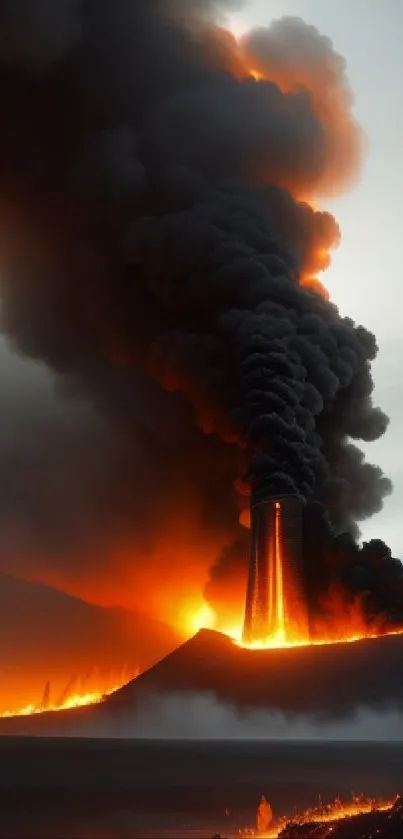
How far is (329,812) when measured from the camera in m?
28.0

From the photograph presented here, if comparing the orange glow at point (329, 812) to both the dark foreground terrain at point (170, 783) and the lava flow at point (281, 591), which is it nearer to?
the dark foreground terrain at point (170, 783)

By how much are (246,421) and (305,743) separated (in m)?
24.1

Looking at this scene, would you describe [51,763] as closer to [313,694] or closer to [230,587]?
[313,694]

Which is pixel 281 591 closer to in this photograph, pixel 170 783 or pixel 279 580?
pixel 279 580

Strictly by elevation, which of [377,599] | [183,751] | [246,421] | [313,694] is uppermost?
[246,421]

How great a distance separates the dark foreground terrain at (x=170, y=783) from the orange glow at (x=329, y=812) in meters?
1.04

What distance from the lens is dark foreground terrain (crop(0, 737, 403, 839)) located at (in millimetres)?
27094

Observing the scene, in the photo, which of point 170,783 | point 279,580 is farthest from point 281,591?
point 170,783

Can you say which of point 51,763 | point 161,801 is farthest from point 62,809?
point 51,763

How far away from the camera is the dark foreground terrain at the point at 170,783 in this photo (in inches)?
1067

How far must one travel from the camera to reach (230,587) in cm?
8625

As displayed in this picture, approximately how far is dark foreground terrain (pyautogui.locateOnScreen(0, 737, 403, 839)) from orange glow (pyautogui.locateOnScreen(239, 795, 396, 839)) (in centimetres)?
104

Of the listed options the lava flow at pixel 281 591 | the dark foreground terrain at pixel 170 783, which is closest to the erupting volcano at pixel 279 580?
the lava flow at pixel 281 591

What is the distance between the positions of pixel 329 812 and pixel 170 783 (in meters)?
11.7
